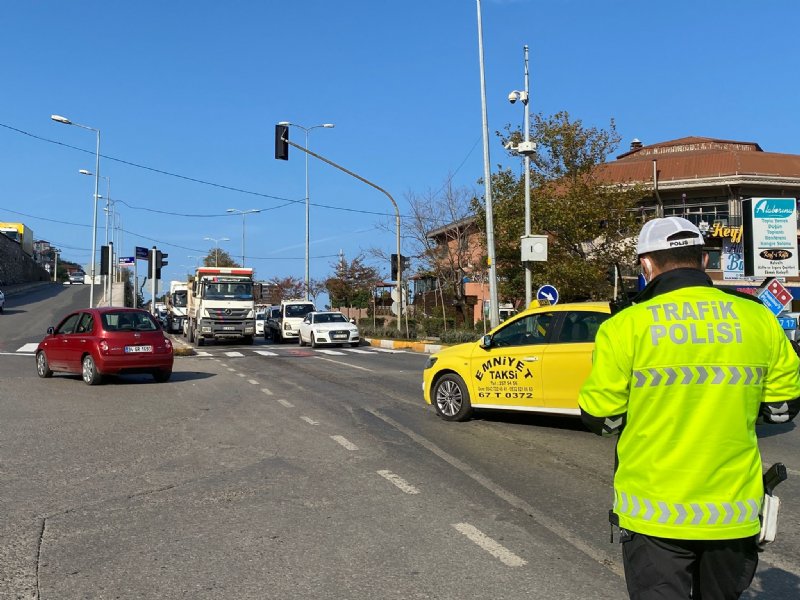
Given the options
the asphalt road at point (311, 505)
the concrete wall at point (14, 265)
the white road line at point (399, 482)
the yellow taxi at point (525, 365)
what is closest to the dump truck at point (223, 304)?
the asphalt road at point (311, 505)

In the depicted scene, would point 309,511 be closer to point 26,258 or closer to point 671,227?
point 671,227

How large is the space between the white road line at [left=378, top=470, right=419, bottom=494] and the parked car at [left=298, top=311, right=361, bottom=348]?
23.3 metres

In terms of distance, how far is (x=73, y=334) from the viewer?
14.9 metres

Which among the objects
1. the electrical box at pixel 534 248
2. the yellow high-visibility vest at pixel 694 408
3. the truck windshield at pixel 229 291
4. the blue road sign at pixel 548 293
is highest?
the electrical box at pixel 534 248

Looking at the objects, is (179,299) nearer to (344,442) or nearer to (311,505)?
(344,442)

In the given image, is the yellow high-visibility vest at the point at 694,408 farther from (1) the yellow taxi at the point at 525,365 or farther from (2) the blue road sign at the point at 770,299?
(2) the blue road sign at the point at 770,299

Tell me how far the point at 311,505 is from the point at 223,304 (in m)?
25.8

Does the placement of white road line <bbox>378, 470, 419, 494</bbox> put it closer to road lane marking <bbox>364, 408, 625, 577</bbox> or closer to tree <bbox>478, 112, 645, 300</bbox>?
road lane marking <bbox>364, 408, 625, 577</bbox>

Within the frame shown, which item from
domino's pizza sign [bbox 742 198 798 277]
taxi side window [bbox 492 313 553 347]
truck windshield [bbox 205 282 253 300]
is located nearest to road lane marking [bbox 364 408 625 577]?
taxi side window [bbox 492 313 553 347]

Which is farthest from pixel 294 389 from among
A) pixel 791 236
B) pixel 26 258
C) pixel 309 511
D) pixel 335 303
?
pixel 26 258

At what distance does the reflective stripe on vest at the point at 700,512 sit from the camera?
89.6 inches

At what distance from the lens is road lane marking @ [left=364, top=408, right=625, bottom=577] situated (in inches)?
→ 179

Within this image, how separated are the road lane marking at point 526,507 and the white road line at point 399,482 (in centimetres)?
62

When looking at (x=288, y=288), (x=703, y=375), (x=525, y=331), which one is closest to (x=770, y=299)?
(x=525, y=331)
